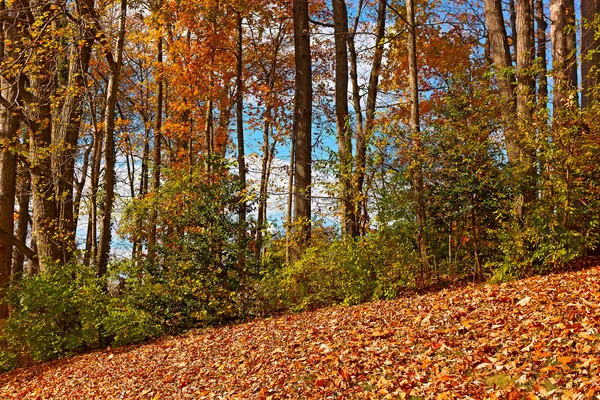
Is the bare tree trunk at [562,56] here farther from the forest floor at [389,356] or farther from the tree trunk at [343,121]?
the tree trunk at [343,121]

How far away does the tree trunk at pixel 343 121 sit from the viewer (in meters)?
9.51

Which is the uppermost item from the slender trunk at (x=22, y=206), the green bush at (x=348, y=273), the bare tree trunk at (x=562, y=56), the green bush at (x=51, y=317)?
the bare tree trunk at (x=562, y=56)

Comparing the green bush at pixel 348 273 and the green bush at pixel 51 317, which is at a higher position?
the green bush at pixel 348 273

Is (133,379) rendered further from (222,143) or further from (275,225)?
(222,143)

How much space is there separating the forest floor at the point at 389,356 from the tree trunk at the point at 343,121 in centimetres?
190

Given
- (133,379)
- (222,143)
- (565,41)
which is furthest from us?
(222,143)

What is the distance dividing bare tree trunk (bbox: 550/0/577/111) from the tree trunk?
3.43 m

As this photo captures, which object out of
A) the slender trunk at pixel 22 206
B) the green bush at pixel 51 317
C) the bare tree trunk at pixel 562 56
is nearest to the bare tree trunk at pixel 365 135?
the bare tree trunk at pixel 562 56

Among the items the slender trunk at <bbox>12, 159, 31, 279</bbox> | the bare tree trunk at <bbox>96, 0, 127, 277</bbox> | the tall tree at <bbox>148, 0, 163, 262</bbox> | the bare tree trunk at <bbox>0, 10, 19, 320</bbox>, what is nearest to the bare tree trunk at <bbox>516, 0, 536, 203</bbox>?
the tall tree at <bbox>148, 0, 163, 262</bbox>

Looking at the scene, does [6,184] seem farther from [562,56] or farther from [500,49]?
[562,56]

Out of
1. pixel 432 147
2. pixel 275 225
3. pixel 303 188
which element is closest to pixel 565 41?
pixel 432 147

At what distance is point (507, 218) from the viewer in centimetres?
824

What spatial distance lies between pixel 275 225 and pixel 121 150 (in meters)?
15.5

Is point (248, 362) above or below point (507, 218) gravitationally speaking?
below
